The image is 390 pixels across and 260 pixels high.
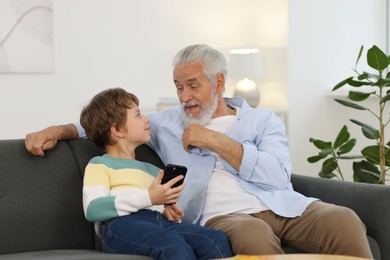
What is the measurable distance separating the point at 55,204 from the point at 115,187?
0.28m

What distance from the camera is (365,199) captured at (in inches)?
123

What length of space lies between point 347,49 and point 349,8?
29 cm

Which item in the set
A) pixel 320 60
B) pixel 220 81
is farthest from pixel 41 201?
pixel 320 60

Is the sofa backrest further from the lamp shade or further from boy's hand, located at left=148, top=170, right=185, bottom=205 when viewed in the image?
the lamp shade

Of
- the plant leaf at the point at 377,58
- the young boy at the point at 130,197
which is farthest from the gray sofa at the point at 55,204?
the plant leaf at the point at 377,58

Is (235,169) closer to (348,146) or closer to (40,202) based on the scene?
(40,202)

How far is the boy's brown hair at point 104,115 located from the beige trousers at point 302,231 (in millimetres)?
511

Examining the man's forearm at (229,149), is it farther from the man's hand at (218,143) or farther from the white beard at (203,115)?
the white beard at (203,115)

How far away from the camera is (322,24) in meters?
5.89

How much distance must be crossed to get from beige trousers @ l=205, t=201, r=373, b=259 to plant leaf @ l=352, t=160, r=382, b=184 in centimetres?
130

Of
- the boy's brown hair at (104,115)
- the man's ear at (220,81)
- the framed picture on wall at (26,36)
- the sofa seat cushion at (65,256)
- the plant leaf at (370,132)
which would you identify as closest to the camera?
the sofa seat cushion at (65,256)

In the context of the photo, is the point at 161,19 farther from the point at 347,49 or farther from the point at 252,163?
the point at 252,163

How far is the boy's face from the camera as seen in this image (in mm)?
3096

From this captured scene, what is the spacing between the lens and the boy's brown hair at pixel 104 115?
3.08 m
